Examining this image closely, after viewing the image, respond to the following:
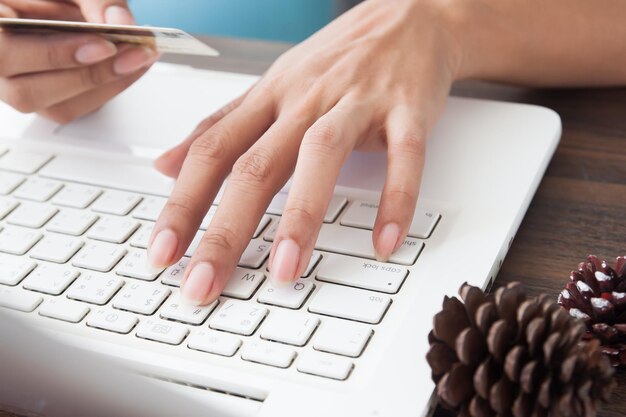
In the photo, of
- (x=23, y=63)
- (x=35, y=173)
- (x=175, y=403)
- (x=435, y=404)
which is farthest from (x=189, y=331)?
(x=23, y=63)

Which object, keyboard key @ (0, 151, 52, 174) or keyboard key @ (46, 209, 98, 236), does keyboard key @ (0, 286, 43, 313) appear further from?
keyboard key @ (0, 151, 52, 174)

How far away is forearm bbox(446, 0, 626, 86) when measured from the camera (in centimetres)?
83

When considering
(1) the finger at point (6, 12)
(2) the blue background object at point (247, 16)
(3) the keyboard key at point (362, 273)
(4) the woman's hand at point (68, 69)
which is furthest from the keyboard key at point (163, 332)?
(2) the blue background object at point (247, 16)

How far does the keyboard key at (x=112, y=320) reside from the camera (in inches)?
20.4

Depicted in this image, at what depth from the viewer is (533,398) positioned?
39cm

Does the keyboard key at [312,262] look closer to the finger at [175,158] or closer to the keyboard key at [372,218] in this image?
the keyboard key at [372,218]

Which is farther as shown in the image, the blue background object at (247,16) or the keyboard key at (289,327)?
the blue background object at (247,16)

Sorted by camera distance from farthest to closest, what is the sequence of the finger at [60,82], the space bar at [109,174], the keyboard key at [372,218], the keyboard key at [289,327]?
1. the finger at [60,82]
2. the space bar at [109,174]
3. the keyboard key at [372,218]
4. the keyboard key at [289,327]

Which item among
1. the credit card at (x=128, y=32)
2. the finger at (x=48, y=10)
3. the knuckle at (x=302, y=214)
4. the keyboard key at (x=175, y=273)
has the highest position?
the credit card at (x=128, y=32)

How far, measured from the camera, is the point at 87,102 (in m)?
0.83

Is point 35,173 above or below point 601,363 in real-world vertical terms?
below

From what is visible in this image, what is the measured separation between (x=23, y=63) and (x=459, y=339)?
1.93ft

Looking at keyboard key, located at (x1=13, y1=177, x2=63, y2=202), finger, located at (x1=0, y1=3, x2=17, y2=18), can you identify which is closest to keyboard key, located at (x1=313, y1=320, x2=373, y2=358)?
keyboard key, located at (x1=13, y1=177, x2=63, y2=202)

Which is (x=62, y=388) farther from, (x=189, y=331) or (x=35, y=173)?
(x=35, y=173)
